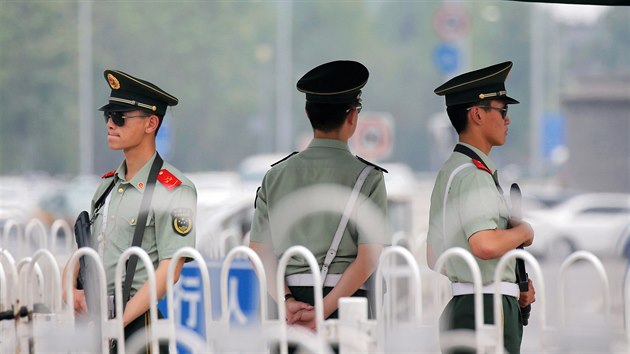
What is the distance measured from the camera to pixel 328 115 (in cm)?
435

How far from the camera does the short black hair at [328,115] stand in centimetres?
434

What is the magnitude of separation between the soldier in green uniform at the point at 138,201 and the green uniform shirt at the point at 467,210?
2.91ft

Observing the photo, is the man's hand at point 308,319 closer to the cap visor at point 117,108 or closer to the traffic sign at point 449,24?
the cap visor at point 117,108

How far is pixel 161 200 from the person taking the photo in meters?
4.34

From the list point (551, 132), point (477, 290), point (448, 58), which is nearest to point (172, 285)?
point (477, 290)

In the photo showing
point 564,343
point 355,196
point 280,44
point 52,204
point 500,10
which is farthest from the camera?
point 500,10

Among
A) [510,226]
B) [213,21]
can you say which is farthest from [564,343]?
[213,21]

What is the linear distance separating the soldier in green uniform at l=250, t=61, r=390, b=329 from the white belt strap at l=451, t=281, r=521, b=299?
294mm

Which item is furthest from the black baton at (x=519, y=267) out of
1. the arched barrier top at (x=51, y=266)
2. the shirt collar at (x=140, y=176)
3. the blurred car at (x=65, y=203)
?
the blurred car at (x=65, y=203)

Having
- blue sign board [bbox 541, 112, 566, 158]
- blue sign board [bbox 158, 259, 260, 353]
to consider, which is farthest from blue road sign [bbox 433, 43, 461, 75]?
blue sign board [bbox 158, 259, 260, 353]

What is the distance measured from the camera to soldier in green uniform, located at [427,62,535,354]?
405 cm

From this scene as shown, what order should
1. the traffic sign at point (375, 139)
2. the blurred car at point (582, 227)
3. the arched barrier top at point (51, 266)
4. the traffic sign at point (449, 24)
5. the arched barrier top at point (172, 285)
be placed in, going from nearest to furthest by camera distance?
the arched barrier top at point (172, 285) → the arched barrier top at point (51, 266) → the traffic sign at point (375, 139) → the traffic sign at point (449, 24) → the blurred car at point (582, 227)

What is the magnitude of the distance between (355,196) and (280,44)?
2926 cm

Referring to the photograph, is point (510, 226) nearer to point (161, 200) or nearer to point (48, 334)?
point (161, 200)
